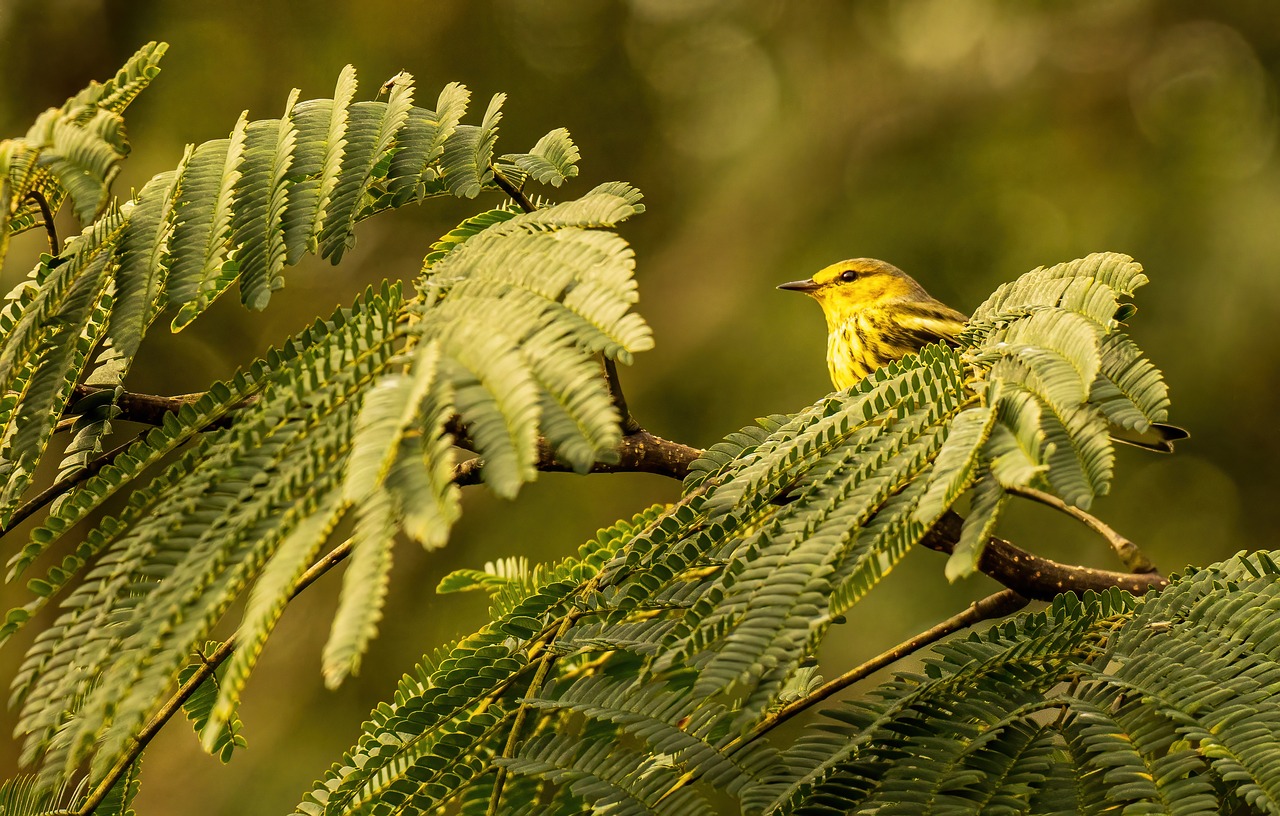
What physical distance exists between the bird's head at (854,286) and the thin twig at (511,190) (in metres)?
2.18

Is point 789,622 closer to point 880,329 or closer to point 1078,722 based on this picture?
point 1078,722

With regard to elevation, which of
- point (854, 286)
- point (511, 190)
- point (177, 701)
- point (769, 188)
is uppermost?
point (769, 188)

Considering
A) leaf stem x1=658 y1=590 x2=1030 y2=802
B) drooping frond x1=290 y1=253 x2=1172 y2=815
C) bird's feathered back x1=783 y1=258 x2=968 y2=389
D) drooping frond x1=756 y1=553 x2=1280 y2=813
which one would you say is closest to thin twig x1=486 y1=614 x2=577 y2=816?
drooping frond x1=290 y1=253 x2=1172 y2=815

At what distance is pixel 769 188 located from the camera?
668cm

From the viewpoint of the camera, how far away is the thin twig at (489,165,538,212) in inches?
69.6

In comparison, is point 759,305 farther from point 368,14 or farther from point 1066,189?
point 368,14

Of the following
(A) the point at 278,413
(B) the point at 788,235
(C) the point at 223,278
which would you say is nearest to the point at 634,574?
(A) the point at 278,413

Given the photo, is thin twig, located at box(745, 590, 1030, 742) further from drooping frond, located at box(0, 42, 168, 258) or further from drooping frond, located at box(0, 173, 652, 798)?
drooping frond, located at box(0, 42, 168, 258)

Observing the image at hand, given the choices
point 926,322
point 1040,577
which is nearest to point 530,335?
point 1040,577

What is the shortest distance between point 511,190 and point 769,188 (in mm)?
5059

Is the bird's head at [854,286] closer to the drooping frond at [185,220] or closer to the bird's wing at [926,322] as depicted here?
the bird's wing at [926,322]

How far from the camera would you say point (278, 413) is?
103 centimetres

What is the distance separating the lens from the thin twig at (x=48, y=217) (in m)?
1.33

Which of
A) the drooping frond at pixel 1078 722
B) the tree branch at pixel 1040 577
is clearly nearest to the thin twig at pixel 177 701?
the drooping frond at pixel 1078 722
